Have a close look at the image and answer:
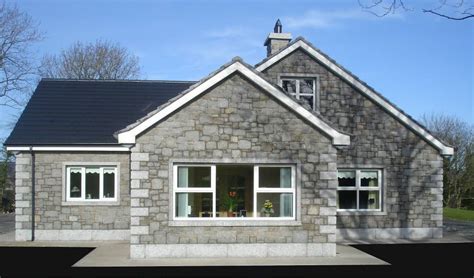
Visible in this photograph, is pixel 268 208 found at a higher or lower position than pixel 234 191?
lower

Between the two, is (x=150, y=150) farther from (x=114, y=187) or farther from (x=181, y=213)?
(x=114, y=187)

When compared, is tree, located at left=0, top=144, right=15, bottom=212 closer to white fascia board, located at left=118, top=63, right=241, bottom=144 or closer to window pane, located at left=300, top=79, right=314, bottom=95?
window pane, located at left=300, top=79, right=314, bottom=95

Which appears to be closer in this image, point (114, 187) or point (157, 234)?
point (157, 234)

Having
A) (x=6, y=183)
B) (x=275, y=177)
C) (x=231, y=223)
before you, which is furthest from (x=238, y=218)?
(x=6, y=183)

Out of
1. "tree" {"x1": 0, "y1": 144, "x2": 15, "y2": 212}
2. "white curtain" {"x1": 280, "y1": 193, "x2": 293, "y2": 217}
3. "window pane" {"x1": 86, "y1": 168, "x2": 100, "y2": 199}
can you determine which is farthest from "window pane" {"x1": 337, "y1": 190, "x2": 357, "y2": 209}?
"tree" {"x1": 0, "y1": 144, "x2": 15, "y2": 212}

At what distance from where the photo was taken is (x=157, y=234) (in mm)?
14047

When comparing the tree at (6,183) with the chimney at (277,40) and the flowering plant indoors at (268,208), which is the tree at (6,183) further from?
the flowering plant indoors at (268,208)

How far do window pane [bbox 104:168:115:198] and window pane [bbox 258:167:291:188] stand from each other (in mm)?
7025

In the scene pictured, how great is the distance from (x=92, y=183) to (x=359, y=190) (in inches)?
379

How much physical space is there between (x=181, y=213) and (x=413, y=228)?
32.2ft

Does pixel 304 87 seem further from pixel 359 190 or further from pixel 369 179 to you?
pixel 359 190

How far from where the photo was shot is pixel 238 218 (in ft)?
47.5

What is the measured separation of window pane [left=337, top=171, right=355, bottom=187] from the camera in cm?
2011

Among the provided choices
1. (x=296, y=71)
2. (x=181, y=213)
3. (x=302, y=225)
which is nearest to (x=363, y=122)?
(x=296, y=71)
